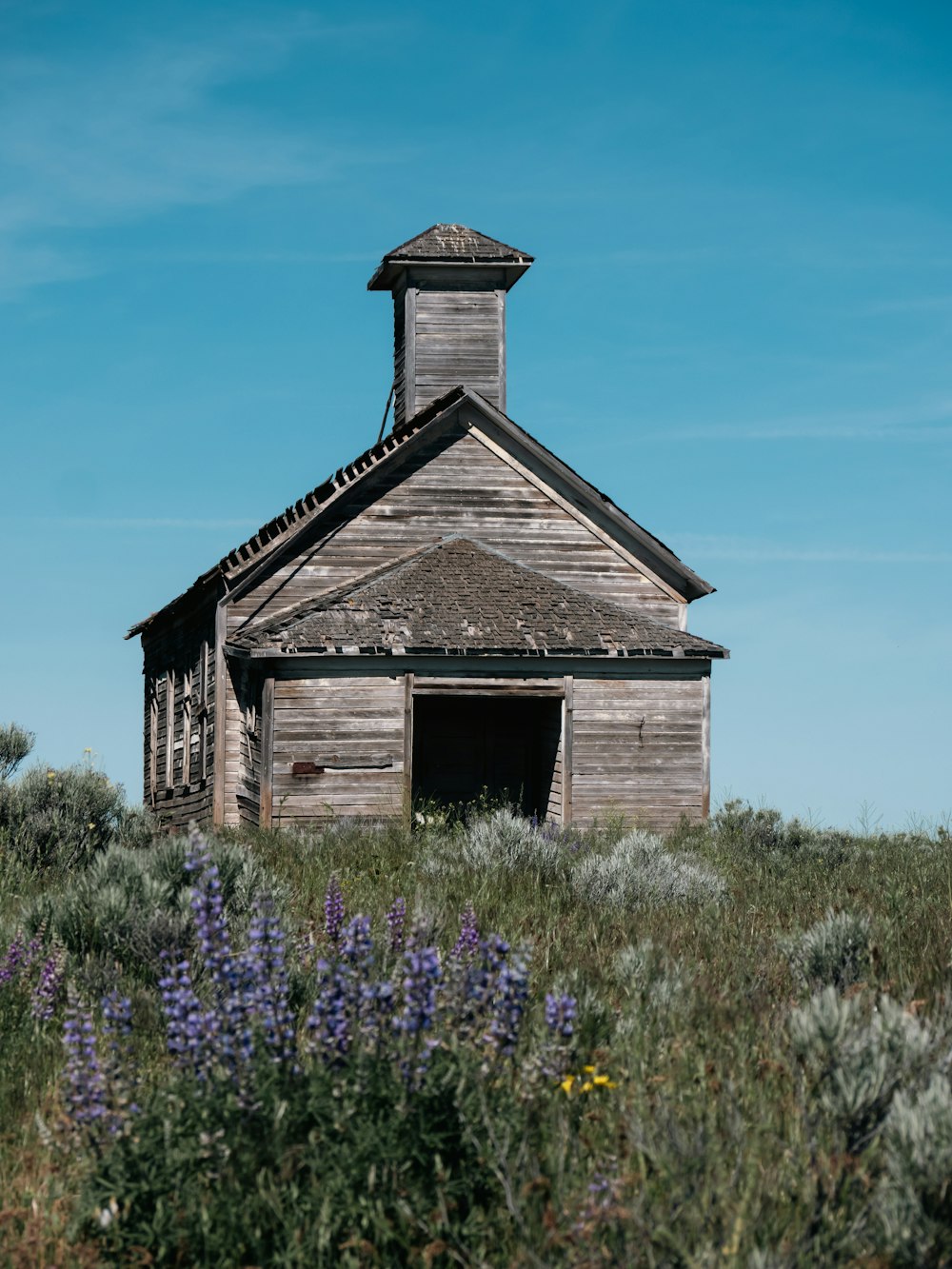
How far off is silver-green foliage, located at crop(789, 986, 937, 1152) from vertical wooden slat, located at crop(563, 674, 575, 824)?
1552 cm

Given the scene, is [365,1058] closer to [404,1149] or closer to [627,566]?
[404,1149]

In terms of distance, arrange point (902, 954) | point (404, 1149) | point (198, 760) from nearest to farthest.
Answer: point (404, 1149) → point (902, 954) → point (198, 760)

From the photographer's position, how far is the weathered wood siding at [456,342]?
2559 centimetres

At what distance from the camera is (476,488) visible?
23016 mm

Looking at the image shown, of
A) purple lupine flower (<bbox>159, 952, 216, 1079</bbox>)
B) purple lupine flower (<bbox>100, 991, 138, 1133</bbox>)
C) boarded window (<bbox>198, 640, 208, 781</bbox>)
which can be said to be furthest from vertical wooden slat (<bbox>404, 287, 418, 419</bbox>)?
purple lupine flower (<bbox>159, 952, 216, 1079</bbox>)

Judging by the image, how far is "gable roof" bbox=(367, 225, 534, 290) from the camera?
25.5m

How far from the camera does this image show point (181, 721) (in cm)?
2603

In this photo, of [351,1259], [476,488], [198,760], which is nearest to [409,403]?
[476,488]

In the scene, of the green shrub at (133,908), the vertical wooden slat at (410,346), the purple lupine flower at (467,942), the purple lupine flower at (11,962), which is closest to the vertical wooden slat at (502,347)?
the vertical wooden slat at (410,346)

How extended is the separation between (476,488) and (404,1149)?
18922 millimetres

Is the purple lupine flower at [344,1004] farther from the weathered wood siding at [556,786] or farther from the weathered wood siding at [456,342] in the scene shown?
the weathered wood siding at [456,342]

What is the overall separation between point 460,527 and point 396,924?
52.4ft

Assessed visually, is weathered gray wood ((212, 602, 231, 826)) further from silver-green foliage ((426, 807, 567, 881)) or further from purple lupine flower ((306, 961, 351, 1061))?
purple lupine flower ((306, 961, 351, 1061))

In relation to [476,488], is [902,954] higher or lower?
lower
